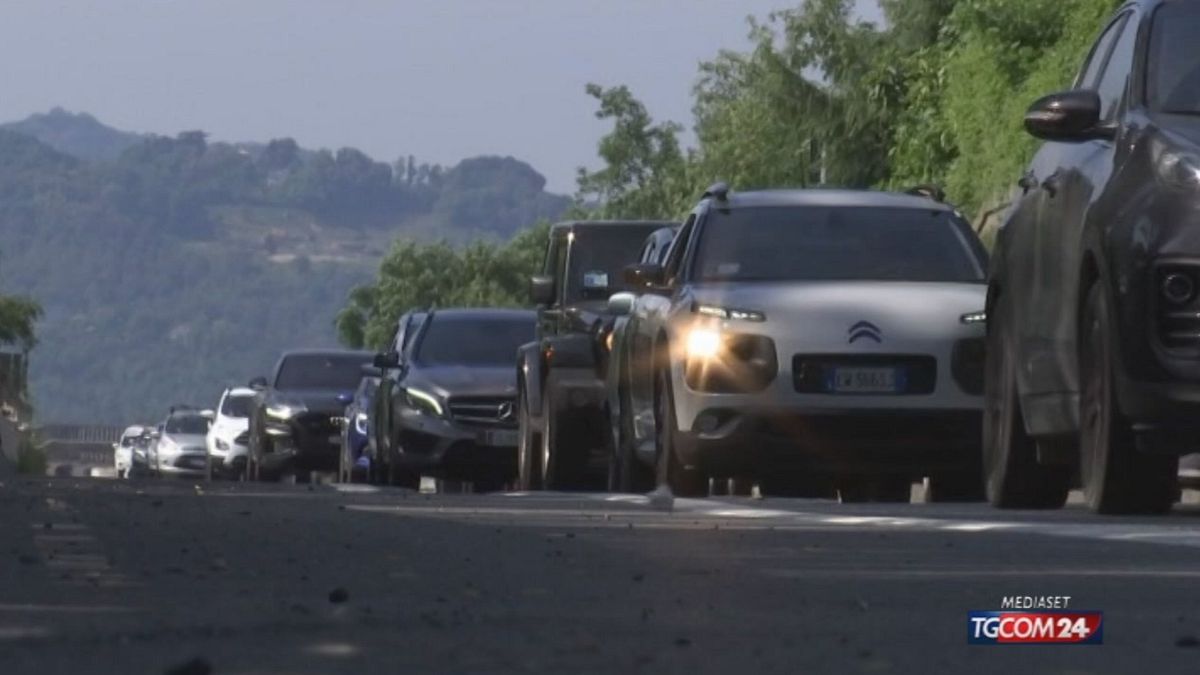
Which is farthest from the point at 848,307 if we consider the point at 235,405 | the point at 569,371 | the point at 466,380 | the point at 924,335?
the point at 235,405

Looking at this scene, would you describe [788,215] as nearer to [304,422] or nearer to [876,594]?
[876,594]

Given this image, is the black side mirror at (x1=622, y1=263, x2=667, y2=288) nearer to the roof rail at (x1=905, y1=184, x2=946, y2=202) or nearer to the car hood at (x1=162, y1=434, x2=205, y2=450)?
the roof rail at (x1=905, y1=184, x2=946, y2=202)

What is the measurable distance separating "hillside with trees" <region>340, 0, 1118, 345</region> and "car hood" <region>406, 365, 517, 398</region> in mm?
5106

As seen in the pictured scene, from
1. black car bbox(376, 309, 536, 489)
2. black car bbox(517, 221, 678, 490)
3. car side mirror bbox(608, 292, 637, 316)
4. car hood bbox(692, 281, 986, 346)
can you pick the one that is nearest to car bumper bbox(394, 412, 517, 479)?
black car bbox(376, 309, 536, 489)

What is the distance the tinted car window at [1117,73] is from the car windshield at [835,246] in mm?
3730

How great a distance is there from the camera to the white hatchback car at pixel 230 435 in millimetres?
53656

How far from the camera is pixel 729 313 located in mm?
15805

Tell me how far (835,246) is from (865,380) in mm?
1233

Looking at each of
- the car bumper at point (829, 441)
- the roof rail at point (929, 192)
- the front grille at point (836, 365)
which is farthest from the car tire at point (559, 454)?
the front grille at point (836, 365)

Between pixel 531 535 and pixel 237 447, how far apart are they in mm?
43640

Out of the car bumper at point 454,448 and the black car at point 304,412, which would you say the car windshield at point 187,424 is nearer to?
the black car at point 304,412

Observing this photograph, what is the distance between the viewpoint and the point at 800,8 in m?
64.2

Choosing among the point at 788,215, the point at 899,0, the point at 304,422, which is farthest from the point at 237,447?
the point at 788,215

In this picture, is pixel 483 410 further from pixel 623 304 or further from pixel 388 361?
pixel 623 304
